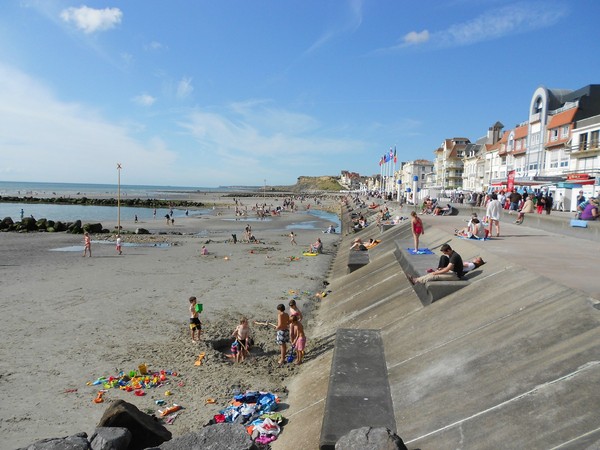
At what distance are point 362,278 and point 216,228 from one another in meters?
30.6

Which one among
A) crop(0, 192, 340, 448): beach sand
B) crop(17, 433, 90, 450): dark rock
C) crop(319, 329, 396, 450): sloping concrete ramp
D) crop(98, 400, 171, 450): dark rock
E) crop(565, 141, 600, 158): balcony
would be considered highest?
crop(565, 141, 600, 158): balcony

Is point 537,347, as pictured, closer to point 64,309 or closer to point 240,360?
point 240,360

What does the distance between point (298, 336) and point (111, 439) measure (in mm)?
4833

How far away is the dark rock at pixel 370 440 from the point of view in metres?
4.35

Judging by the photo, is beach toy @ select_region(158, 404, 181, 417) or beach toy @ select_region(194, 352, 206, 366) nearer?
beach toy @ select_region(158, 404, 181, 417)

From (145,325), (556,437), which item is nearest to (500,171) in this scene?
(145,325)

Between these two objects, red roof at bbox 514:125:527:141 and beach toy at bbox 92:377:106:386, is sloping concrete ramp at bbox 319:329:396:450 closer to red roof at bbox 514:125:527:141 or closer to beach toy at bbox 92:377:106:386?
beach toy at bbox 92:377:106:386

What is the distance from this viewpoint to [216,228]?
1750 inches

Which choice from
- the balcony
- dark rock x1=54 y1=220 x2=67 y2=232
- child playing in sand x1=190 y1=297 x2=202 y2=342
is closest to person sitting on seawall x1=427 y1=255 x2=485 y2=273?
child playing in sand x1=190 y1=297 x2=202 y2=342

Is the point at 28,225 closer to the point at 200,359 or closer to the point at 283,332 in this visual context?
the point at 200,359

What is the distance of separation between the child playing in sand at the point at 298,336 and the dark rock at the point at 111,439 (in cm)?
452

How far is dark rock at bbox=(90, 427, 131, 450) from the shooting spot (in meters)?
5.61

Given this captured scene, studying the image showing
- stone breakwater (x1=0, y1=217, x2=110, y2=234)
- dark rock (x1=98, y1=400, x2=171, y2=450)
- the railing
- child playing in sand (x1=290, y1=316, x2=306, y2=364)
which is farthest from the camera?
stone breakwater (x1=0, y1=217, x2=110, y2=234)

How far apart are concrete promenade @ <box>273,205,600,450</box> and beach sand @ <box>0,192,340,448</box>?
1971mm
